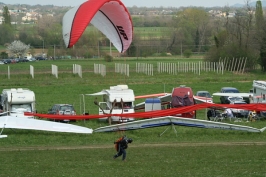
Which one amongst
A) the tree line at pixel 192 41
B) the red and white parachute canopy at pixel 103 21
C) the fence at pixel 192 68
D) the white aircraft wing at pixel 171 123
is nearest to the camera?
the red and white parachute canopy at pixel 103 21

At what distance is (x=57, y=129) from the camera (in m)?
23.7

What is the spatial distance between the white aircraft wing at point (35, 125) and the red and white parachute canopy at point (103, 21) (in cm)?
363

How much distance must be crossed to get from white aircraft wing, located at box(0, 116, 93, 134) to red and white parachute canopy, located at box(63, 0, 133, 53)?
3627 millimetres

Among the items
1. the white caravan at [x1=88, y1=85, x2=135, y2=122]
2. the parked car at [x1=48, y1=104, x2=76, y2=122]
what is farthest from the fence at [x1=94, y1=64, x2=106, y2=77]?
the white caravan at [x1=88, y1=85, x2=135, y2=122]

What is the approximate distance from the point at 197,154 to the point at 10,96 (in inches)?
473

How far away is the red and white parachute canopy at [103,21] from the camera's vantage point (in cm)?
2220

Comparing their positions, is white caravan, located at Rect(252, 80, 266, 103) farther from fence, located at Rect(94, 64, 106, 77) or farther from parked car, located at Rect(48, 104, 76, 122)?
fence, located at Rect(94, 64, 106, 77)

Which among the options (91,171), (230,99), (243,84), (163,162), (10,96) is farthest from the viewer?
(243,84)

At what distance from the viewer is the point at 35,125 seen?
23.7 metres

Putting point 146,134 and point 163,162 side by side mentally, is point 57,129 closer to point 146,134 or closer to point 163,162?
point 146,134

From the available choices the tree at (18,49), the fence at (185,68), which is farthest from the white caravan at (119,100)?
the tree at (18,49)

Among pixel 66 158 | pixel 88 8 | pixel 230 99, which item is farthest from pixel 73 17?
pixel 230 99

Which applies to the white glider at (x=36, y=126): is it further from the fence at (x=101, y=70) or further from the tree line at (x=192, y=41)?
the tree line at (x=192, y=41)

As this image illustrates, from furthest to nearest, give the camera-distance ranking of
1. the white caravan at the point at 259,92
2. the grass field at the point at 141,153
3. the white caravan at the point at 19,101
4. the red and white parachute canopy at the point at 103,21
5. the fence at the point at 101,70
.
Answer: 1. the fence at the point at 101,70
2. the white caravan at the point at 259,92
3. the white caravan at the point at 19,101
4. the red and white parachute canopy at the point at 103,21
5. the grass field at the point at 141,153
